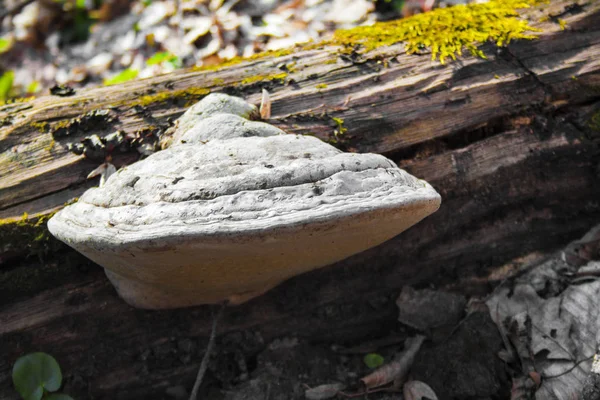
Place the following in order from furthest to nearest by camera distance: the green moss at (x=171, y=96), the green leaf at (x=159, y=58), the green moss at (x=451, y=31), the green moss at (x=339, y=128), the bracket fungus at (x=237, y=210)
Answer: the green leaf at (x=159, y=58), the green moss at (x=451, y=31), the green moss at (x=171, y=96), the green moss at (x=339, y=128), the bracket fungus at (x=237, y=210)

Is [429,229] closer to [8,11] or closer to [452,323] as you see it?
[452,323]

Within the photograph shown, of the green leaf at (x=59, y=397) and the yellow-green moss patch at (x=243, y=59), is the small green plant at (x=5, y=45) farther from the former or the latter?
the green leaf at (x=59, y=397)

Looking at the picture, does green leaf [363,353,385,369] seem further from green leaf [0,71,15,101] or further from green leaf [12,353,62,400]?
green leaf [0,71,15,101]

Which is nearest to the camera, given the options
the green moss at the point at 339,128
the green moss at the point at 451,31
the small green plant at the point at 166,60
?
the green moss at the point at 339,128

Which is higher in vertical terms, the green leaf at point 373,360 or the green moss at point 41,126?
the green moss at point 41,126

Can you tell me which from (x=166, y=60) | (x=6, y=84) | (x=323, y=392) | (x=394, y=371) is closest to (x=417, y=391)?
(x=394, y=371)

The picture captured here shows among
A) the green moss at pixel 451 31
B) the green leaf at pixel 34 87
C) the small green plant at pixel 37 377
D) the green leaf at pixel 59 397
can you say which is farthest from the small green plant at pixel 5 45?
the green leaf at pixel 59 397
